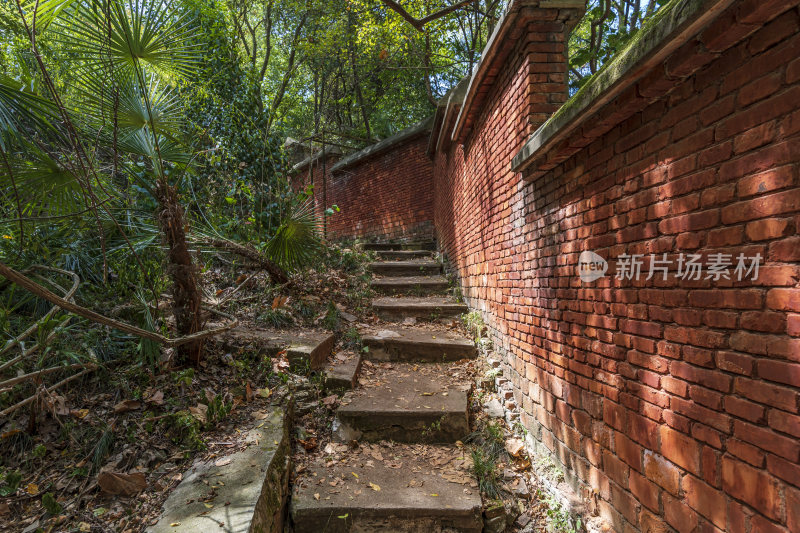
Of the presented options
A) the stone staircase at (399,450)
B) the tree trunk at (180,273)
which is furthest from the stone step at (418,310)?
the tree trunk at (180,273)

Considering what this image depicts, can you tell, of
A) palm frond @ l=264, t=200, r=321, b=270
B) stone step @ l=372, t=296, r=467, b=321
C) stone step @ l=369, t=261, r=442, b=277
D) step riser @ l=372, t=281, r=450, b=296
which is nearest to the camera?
palm frond @ l=264, t=200, r=321, b=270

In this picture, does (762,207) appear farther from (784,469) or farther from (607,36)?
(607,36)

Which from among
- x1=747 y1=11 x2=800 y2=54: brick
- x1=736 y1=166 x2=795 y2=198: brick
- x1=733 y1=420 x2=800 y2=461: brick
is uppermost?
x1=747 y1=11 x2=800 y2=54: brick

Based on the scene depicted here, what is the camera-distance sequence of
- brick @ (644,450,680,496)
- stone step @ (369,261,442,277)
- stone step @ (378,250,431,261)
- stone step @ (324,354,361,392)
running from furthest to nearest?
stone step @ (378,250,431,261), stone step @ (369,261,442,277), stone step @ (324,354,361,392), brick @ (644,450,680,496)

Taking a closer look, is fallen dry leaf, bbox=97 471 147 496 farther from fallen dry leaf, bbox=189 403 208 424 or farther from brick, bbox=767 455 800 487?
brick, bbox=767 455 800 487

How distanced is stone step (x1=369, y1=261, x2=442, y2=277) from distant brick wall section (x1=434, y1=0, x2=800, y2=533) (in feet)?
13.3

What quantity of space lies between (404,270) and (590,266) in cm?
485

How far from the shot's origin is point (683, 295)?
5.07 feet

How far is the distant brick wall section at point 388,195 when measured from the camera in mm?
9062

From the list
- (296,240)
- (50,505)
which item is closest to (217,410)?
(50,505)

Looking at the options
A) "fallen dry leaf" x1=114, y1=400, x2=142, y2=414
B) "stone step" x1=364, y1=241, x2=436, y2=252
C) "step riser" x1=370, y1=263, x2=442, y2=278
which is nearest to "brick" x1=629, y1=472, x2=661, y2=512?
"fallen dry leaf" x1=114, y1=400, x2=142, y2=414

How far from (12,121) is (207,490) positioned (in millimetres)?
2009

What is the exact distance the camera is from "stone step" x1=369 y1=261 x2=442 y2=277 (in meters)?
6.92

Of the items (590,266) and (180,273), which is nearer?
(590,266)
